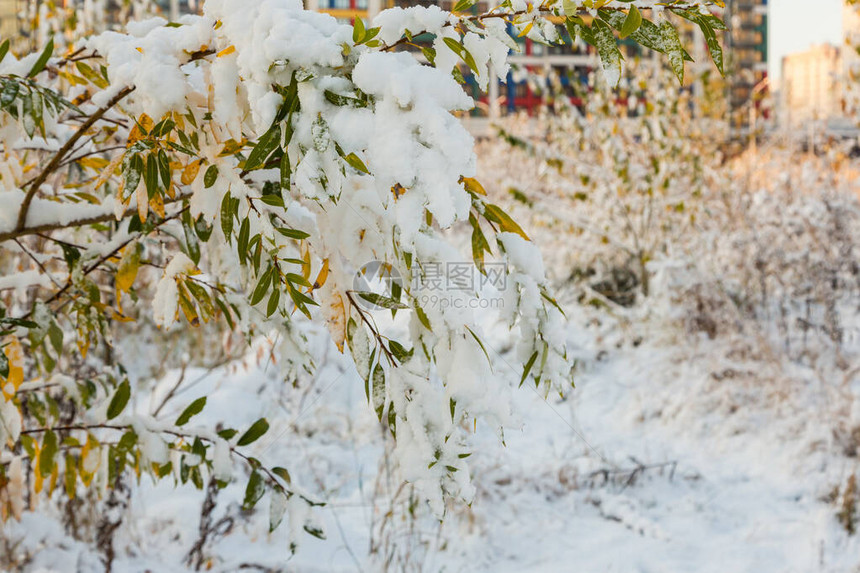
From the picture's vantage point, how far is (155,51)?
82cm

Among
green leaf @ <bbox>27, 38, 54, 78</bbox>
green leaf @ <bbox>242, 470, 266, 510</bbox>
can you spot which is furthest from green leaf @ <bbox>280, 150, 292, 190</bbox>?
green leaf @ <bbox>242, 470, 266, 510</bbox>

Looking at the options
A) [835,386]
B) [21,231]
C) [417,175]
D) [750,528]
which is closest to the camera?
[417,175]

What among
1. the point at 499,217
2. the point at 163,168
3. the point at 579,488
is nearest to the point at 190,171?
the point at 163,168

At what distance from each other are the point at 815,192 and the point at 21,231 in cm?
454

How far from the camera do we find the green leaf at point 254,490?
47.7 inches

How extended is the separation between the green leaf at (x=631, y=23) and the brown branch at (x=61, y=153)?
0.61 metres

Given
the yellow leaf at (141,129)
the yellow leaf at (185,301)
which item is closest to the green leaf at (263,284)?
the yellow leaf at (141,129)

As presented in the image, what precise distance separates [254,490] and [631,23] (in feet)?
3.21

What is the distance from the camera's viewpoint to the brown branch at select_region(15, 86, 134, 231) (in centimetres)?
90

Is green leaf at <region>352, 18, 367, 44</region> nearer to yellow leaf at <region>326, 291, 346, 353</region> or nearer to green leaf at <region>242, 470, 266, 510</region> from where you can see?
yellow leaf at <region>326, 291, 346, 353</region>

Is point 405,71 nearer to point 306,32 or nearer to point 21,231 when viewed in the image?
point 306,32

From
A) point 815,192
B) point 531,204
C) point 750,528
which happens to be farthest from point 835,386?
point 531,204

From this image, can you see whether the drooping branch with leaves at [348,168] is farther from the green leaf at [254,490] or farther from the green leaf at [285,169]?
the green leaf at [254,490]

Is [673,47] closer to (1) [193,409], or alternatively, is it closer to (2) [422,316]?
(2) [422,316]
